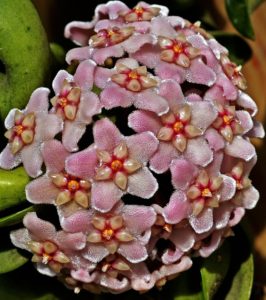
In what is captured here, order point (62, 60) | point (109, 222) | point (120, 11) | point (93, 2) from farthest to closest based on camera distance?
point (93, 2)
point (62, 60)
point (120, 11)
point (109, 222)

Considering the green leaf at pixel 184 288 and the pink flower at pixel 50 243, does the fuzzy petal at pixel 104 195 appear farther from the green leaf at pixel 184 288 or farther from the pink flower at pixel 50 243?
the green leaf at pixel 184 288

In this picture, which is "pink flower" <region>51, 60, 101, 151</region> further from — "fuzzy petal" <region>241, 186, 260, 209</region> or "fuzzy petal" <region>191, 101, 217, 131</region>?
"fuzzy petal" <region>241, 186, 260, 209</region>

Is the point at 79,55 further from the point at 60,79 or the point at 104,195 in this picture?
the point at 104,195

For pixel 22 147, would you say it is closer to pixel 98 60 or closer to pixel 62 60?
pixel 98 60

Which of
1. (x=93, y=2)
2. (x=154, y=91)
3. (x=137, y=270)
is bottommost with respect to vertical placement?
(x=137, y=270)

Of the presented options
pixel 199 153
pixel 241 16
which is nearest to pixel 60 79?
pixel 199 153

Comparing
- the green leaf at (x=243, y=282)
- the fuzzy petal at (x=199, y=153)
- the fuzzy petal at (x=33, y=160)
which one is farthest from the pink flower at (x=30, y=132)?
the green leaf at (x=243, y=282)

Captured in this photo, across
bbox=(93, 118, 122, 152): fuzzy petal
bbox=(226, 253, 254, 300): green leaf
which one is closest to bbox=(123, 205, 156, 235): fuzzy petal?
bbox=(93, 118, 122, 152): fuzzy petal

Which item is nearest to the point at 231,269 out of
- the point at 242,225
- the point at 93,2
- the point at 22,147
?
the point at 242,225
